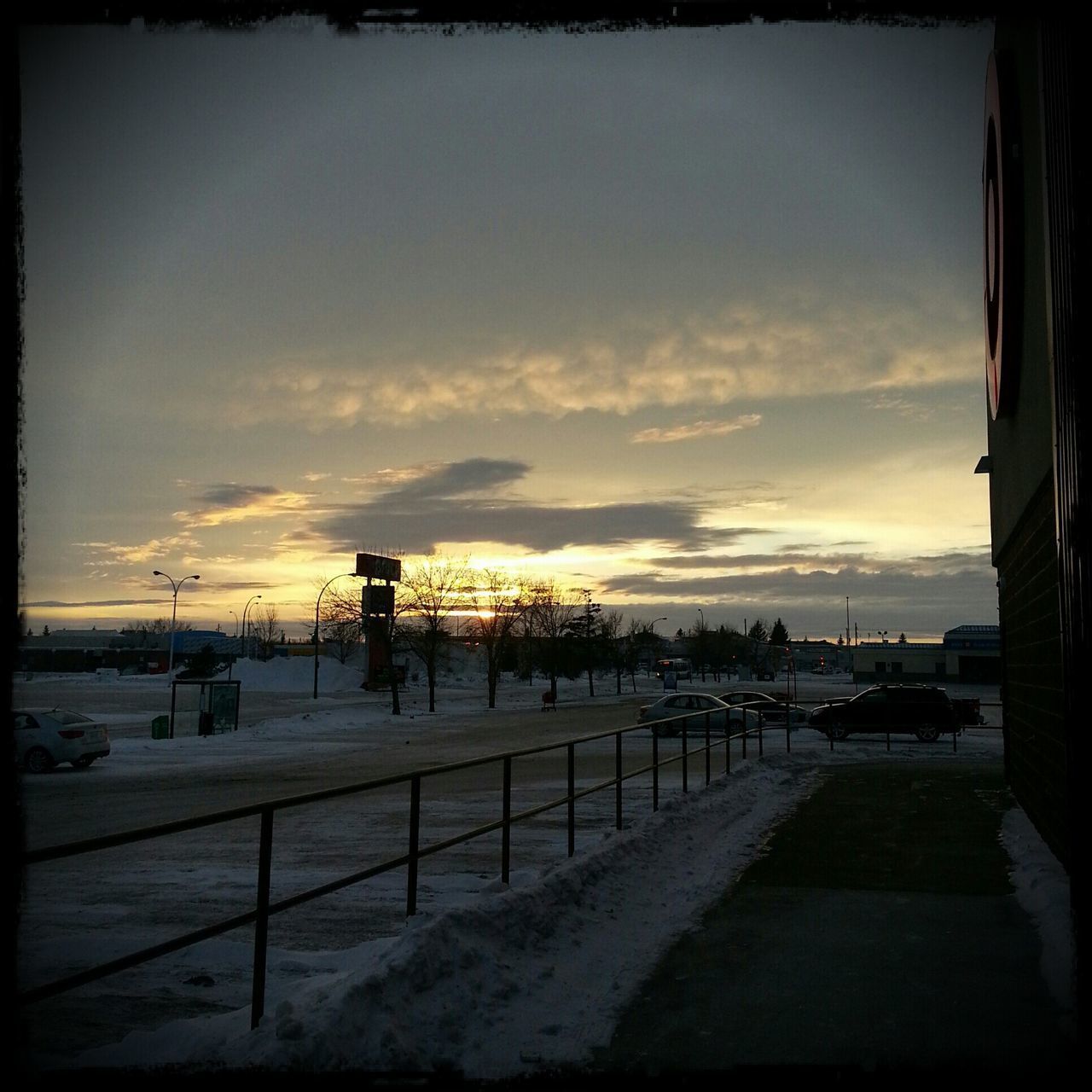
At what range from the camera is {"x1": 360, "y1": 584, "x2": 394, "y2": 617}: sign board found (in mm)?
66625

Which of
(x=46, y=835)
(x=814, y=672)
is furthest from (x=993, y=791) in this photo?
(x=814, y=672)

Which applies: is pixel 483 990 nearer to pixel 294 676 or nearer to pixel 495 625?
pixel 495 625

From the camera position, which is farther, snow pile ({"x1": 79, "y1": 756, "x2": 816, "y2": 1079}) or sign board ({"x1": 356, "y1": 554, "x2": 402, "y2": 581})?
sign board ({"x1": 356, "y1": 554, "x2": 402, "y2": 581})

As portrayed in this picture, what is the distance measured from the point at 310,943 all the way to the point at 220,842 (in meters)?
5.28

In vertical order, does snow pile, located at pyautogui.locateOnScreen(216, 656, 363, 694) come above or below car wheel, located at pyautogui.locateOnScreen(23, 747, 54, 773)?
below

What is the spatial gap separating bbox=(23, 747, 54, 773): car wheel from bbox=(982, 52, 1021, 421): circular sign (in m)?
19.7

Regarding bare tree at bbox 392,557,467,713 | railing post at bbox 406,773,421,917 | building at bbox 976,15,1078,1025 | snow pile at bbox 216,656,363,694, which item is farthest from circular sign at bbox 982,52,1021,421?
snow pile at bbox 216,656,363,694

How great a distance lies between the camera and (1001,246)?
10719mm

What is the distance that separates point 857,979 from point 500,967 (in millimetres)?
2080

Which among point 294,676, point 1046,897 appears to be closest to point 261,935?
point 1046,897

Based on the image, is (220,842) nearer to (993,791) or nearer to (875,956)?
(875,956)

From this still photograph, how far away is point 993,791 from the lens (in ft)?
51.5

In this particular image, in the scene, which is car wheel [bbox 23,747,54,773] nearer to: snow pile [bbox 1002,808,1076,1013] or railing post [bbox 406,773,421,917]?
railing post [bbox 406,773,421,917]

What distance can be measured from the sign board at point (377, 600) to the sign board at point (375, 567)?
6.97 metres
